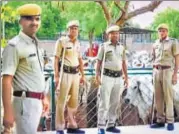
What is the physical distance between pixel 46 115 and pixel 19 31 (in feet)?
1.99

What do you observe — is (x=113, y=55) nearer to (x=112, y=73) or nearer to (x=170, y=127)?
(x=112, y=73)

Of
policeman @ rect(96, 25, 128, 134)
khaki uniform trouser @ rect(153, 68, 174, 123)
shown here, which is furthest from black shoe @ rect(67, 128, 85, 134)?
khaki uniform trouser @ rect(153, 68, 174, 123)

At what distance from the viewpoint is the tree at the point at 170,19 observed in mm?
2703

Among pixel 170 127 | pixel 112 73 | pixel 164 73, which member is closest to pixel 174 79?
pixel 164 73

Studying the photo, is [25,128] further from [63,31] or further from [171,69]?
[171,69]

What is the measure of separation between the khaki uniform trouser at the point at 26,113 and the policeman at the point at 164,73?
3.09 feet

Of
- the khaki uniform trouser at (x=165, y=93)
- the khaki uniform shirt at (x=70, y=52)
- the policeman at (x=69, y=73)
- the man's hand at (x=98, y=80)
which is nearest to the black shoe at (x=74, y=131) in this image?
the policeman at (x=69, y=73)

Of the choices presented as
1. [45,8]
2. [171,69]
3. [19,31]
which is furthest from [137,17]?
[19,31]

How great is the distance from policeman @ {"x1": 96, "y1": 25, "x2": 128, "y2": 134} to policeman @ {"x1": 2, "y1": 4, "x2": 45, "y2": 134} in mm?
535

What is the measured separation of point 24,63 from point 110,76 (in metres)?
0.73

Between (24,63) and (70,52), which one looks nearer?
(24,63)

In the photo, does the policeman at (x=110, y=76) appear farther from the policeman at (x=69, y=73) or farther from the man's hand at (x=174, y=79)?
the man's hand at (x=174, y=79)

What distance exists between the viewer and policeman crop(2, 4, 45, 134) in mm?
2293

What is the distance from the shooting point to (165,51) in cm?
290
